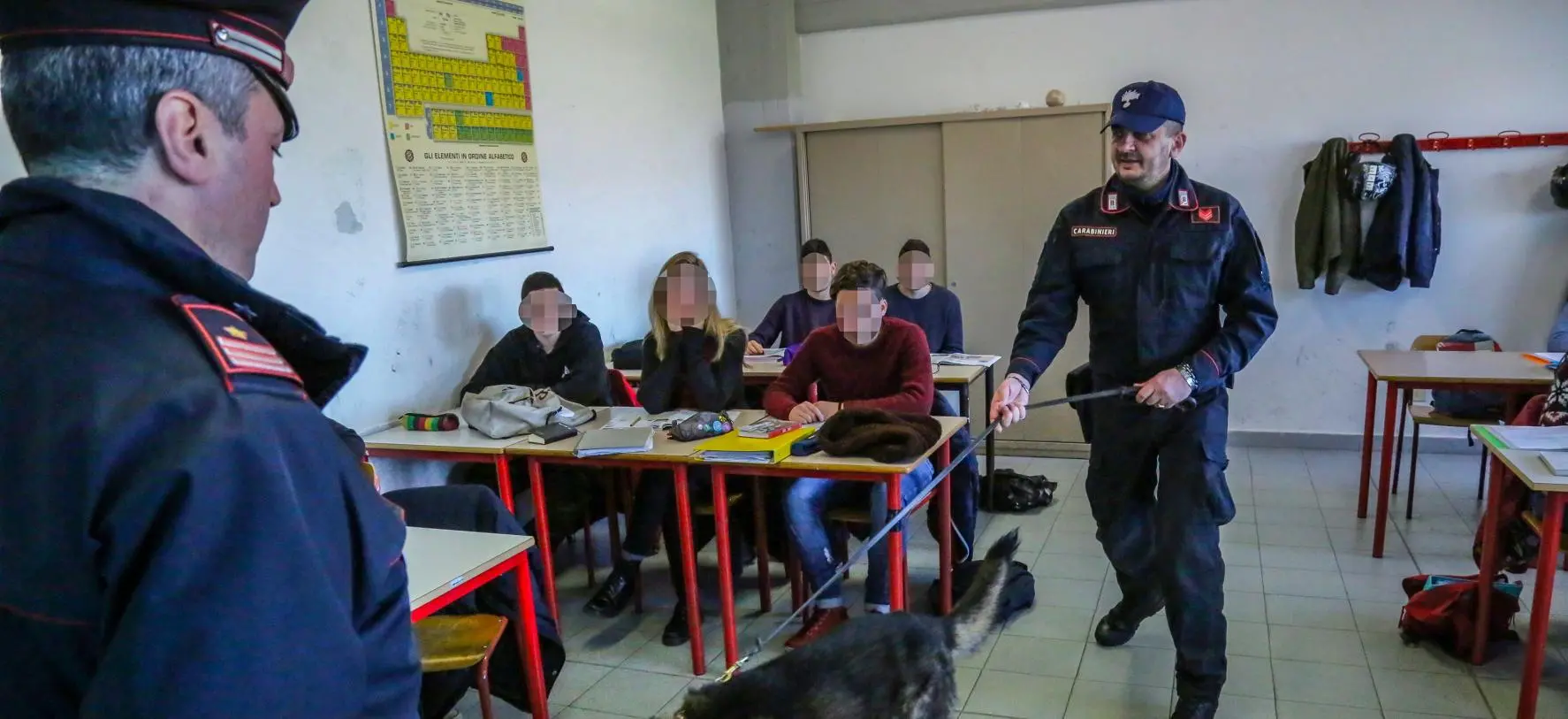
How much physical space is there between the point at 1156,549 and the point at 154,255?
8.31 ft

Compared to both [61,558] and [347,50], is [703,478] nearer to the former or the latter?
[347,50]

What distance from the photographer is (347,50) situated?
3424mm

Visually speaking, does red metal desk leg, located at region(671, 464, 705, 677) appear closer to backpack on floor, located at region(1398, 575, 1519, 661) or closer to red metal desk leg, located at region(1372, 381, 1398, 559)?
backpack on floor, located at region(1398, 575, 1519, 661)

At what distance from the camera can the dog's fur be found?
1.64m

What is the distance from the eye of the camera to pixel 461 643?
2.20 meters

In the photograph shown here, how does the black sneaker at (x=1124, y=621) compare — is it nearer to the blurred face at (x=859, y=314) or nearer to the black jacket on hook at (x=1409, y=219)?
the blurred face at (x=859, y=314)

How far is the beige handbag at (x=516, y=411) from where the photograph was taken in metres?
3.23

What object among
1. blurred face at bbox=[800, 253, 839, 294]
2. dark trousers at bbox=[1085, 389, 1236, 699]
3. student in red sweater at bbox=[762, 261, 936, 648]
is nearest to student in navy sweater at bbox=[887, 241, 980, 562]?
blurred face at bbox=[800, 253, 839, 294]

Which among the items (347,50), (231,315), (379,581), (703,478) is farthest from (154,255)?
(347,50)

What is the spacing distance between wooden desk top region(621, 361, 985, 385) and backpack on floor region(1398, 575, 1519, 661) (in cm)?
172

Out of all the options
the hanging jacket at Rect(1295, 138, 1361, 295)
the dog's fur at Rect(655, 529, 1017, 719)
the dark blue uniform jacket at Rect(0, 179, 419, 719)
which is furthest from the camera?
the hanging jacket at Rect(1295, 138, 1361, 295)

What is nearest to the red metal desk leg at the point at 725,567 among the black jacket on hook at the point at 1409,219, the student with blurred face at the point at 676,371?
the student with blurred face at the point at 676,371

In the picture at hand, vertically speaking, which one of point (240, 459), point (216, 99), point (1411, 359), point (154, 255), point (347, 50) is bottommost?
point (1411, 359)

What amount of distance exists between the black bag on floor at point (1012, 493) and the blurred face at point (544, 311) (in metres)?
2.14
